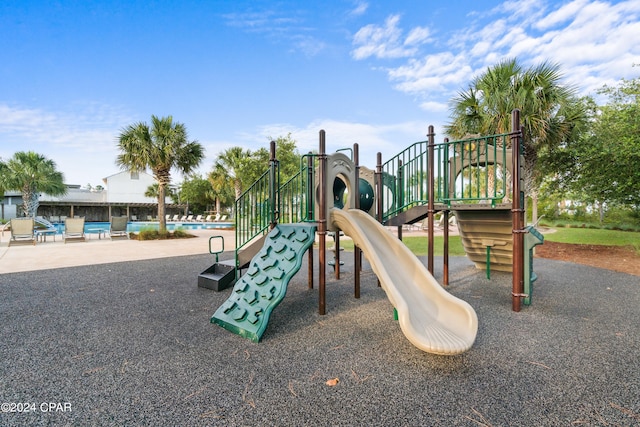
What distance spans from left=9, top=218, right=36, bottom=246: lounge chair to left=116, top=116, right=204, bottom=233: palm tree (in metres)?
4.30

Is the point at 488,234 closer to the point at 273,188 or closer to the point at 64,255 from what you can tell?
the point at 273,188

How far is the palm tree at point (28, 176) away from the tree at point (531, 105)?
2811 cm

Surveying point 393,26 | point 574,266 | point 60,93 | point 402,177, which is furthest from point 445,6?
point 60,93

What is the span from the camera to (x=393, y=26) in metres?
8.48

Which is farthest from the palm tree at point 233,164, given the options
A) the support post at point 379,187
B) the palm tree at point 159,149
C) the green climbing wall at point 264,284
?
the green climbing wall at point 264,284

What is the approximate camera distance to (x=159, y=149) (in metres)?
14.0

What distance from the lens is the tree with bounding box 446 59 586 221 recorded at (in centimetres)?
965

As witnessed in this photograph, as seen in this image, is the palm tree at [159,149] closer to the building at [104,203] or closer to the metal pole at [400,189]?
the metal pole at [400,189]

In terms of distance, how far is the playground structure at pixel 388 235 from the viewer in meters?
3.23

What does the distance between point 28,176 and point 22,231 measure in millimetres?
11920

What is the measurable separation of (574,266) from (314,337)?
857 cm

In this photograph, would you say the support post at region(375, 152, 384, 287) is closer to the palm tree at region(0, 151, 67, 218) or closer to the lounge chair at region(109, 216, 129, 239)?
the lounge chair at region(109, 216, 129, 239)

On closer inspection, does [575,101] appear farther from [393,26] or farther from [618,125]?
[393,26]

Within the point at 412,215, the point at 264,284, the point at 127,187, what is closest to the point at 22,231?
the point at 264,284
